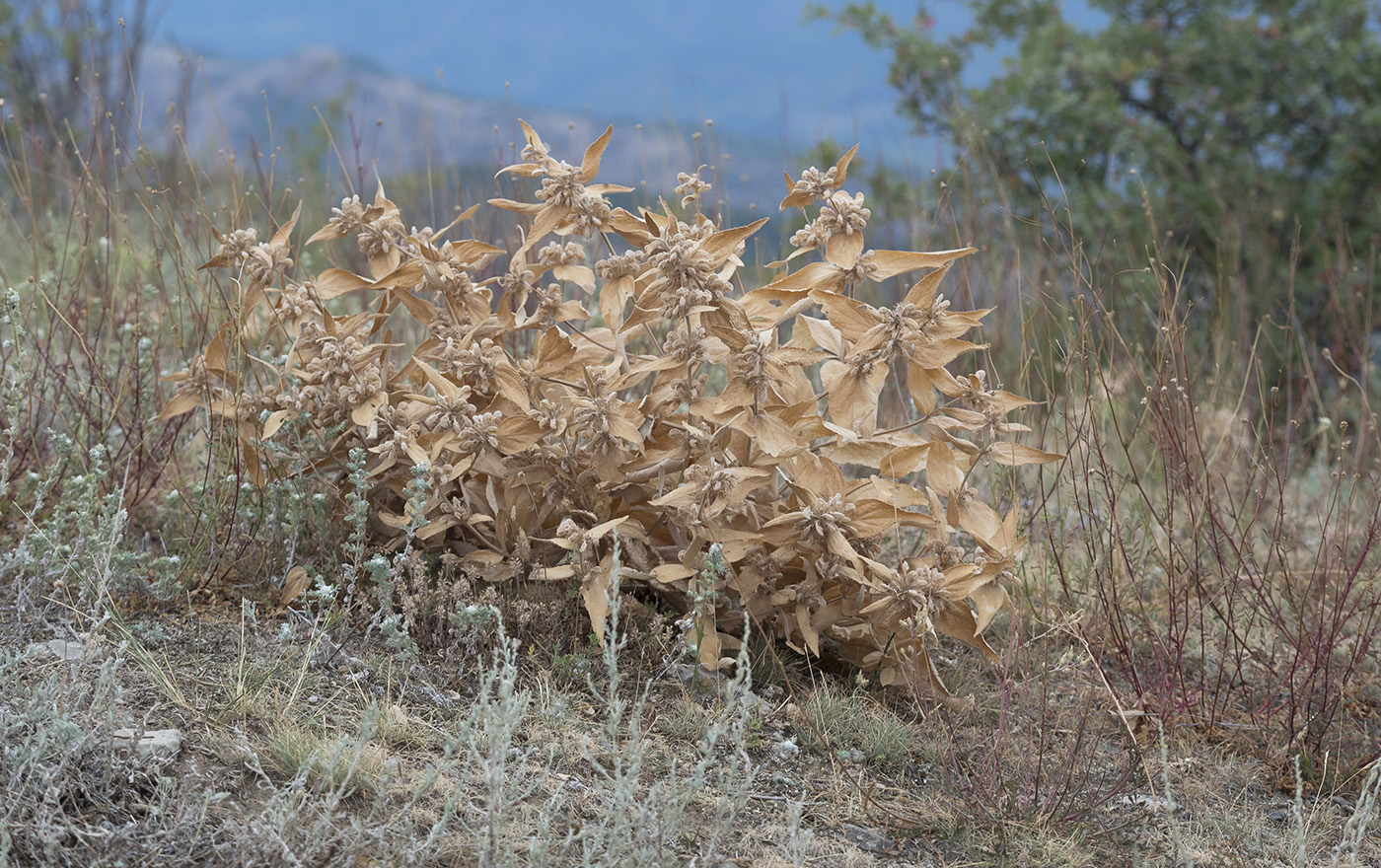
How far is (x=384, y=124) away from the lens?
344 centimetres

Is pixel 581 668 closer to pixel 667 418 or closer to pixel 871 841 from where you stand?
pixel 667 418

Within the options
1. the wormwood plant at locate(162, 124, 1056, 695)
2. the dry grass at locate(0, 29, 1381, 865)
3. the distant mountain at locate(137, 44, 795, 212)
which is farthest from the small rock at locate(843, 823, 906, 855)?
the distant mountain at locate(137, 44, 795, 212)

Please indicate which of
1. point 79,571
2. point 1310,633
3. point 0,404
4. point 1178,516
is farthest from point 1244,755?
point 0,404

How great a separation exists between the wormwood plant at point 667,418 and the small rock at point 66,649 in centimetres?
55

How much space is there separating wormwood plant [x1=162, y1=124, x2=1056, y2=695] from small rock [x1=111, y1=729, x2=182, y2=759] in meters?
0.59

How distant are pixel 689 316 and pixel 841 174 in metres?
0.45

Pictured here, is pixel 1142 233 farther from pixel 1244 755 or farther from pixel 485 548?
pixel 485 548

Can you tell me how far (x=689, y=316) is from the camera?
2172 millimetres

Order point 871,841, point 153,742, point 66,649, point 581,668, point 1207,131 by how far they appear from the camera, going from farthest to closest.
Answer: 1. point 1207,131
2. point 581,668
3. point 66,649
4. point 871,841
5. point 153,742

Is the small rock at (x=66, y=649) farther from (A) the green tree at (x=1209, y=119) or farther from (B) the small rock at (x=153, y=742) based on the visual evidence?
(A) the green tree at (x=1209, y=119)

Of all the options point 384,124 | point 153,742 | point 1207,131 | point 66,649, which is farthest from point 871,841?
point 1207,131

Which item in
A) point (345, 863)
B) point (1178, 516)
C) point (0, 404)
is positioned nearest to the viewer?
point (345, 863)

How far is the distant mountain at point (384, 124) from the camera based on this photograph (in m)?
3.97

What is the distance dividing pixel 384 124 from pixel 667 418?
5.52 feet
